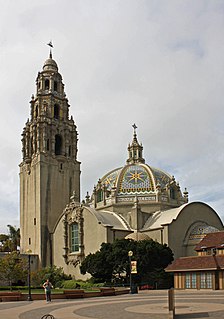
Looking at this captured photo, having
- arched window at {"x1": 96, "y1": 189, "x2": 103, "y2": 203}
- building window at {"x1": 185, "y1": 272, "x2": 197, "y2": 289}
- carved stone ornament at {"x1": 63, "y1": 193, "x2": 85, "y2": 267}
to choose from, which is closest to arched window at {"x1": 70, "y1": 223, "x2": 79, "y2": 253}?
carved stone ornament at {"x1": 63, "y1": 193, "x2": 85, "y2": 267}

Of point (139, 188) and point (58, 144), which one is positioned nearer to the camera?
point (139, 188)

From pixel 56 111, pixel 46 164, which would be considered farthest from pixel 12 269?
pixel 56 111

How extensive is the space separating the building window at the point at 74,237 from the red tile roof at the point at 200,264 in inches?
882

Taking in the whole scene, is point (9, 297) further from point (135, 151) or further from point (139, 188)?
point (135, 151)

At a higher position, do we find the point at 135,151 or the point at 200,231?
the point at 135,151

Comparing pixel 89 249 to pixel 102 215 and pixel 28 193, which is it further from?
pixel 28 193

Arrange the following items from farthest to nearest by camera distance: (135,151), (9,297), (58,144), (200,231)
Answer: (135,151), (58,144), (200,231), (9,297)

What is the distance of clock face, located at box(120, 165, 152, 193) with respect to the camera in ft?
211

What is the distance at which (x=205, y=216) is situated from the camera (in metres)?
61.5

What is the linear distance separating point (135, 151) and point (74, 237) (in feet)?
62.1

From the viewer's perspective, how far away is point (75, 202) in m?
63.8

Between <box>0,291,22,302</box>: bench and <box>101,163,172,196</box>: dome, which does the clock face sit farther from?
<box>0,291,22,302</box>: bench

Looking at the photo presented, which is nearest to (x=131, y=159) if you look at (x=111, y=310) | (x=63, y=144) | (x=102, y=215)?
(x=63, y=144)

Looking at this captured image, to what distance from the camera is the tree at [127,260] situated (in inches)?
1932
